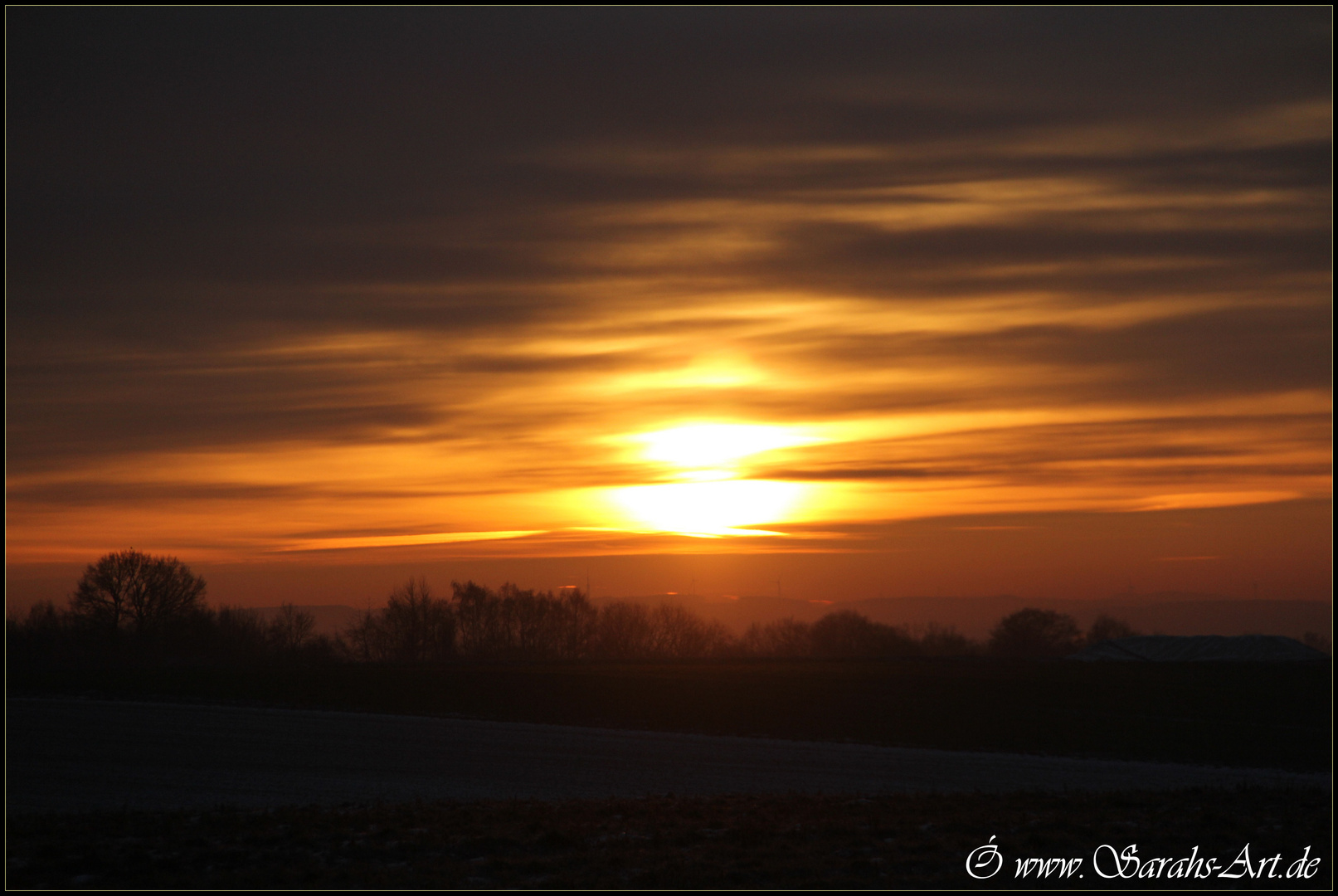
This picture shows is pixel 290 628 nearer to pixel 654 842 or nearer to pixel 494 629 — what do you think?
pixel 494 629

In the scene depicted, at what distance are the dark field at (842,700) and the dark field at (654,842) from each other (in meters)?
19.2

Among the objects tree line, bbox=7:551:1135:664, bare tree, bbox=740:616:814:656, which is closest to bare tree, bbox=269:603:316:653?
tree line, bbox=7:551:1135:664

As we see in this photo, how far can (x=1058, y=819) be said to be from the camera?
755 inches

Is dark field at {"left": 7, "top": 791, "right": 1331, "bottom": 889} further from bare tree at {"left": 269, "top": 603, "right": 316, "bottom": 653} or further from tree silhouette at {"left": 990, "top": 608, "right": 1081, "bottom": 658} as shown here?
tree silhouette at {"left": 990, "top": 608, "right": 1081, "bottom": 658}

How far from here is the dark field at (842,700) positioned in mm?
40500

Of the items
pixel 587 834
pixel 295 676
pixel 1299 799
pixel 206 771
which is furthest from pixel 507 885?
pixel 295 676

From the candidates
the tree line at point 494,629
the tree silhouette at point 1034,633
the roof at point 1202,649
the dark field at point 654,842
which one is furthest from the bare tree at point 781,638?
the dark field at point 654,842

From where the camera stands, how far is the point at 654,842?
17.0 metres

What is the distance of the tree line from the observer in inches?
3875

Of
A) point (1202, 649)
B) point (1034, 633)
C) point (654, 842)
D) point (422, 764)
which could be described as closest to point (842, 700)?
point (422, 764)

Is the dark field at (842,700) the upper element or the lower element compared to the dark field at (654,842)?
lower

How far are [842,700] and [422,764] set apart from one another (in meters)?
24.4

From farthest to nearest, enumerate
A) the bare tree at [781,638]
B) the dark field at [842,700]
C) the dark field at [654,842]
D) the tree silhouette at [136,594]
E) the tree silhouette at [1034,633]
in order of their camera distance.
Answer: the bare tree at [781,638]
the tree silhouette at [1034,633]
the tree silhouette at [136,594]
the dark field at [842,700]
the dark field at [654,842]

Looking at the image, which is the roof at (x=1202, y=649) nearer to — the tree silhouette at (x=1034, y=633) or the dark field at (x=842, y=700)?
the dark field at (x=842, y=700)
